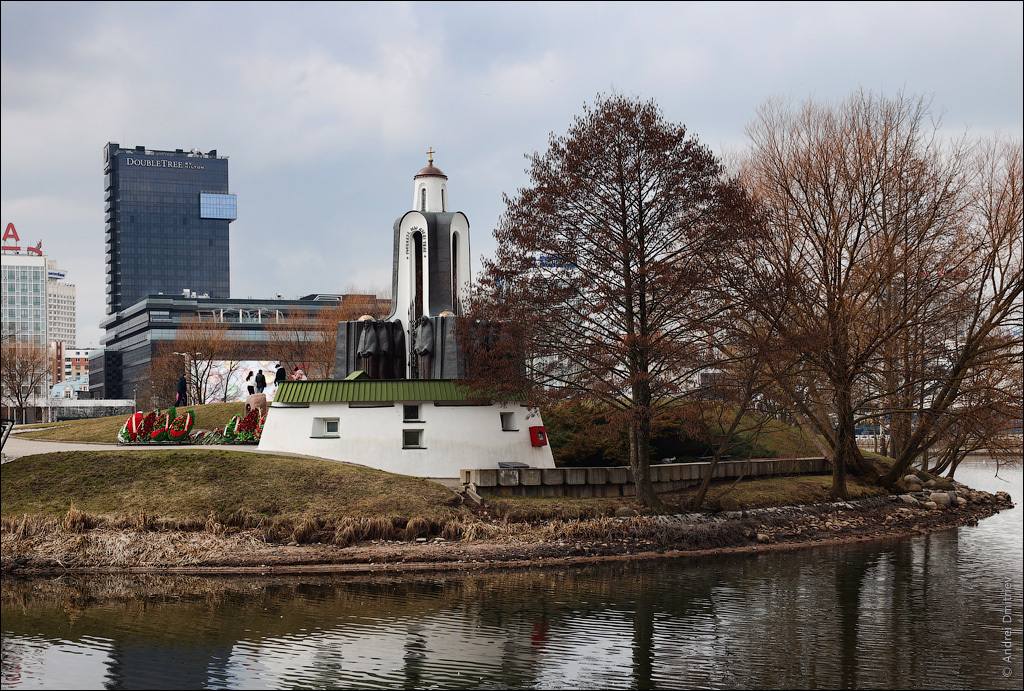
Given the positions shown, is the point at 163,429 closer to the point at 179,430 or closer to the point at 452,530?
the point at 179,430

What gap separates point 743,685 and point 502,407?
19023mm

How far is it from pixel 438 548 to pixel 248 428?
1526 centimetres

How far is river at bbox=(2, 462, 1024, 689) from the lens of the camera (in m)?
15.2

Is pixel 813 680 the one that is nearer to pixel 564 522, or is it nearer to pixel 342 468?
pixel 564 522

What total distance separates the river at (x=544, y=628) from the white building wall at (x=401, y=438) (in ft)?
27.0

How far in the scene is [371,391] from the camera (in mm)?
32562

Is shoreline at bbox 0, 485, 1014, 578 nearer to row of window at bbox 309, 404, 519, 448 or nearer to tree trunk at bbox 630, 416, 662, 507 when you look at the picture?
tree trunk at bbox 630, 416, 662, 507

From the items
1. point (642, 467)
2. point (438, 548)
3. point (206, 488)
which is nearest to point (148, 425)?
point (206, 488)

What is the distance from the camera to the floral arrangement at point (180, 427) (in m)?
36.3

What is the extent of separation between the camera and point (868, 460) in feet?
139

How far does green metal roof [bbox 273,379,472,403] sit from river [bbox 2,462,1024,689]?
964 centimetres

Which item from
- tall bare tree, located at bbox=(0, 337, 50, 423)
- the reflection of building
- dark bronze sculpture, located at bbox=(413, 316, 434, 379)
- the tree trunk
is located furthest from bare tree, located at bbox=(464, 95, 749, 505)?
the reflection of building

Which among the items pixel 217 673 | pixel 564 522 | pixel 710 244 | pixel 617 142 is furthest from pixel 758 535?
pixel 217 673

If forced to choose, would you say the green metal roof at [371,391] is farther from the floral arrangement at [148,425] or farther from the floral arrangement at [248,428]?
the floral arrangement at [148,425]
